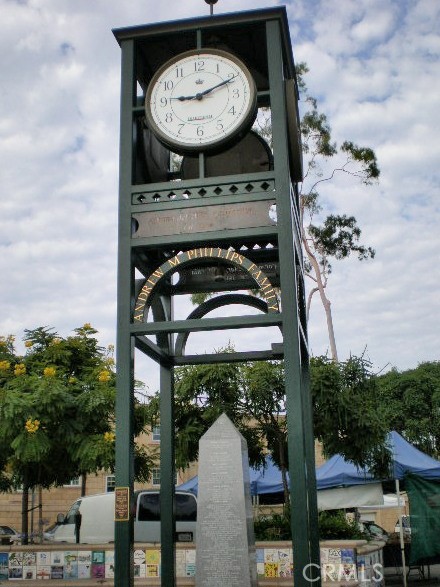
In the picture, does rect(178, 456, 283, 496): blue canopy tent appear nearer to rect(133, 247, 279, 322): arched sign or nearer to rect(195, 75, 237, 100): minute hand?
rect(133, 247, 279, 322): arched sign

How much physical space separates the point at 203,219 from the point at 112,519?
13.2 meters

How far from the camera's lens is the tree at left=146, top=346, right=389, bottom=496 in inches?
574

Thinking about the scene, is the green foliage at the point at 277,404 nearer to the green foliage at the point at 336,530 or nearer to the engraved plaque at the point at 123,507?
the green foliage at the point at 336,530

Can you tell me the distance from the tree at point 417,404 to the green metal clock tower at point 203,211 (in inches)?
1306

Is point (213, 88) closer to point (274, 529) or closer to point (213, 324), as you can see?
point (213, 324)

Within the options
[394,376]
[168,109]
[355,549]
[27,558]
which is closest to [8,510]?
[394,376]

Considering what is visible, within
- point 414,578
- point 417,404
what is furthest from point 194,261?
point 417,404

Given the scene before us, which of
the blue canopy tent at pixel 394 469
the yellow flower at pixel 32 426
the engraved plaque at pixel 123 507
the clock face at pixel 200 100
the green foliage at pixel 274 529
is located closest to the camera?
the engraved plaque at pixel 123 507

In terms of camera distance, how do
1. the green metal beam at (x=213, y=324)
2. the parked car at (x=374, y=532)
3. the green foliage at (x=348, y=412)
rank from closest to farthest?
1. the green metal beam at (x=213, y=324)
2. the green foliage at (x=348, y=412)
3. the parked car at (x=374, y=532)

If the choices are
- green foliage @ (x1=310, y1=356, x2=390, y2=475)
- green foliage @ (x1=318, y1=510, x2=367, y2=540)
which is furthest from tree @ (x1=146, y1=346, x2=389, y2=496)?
green foliage @ (x1=318, y1=510, x2=367, y2=540)

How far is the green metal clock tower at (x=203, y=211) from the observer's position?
7199mm

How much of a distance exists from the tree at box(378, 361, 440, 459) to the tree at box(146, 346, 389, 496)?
84.9 ft

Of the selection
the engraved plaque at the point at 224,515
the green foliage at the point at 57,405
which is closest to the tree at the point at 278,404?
the green foliage at the point at 57,405

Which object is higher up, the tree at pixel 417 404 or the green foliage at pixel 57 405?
the tree at pixel 417 404
